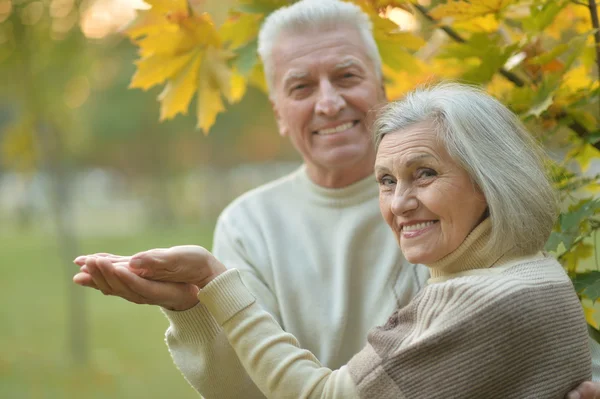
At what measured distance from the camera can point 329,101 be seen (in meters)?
2.01

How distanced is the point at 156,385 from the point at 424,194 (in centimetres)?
603

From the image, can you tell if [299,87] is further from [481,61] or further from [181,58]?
[481,61]

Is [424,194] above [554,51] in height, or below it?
below

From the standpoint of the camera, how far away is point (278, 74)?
211 centimetres

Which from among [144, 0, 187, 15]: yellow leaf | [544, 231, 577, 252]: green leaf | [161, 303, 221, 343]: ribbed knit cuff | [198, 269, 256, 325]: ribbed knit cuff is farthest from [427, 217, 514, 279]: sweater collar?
[144, 0, 187, 15]: yellow leaf

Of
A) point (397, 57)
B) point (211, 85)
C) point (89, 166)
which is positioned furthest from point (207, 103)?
point (89, 166)

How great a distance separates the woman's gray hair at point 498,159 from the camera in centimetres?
145

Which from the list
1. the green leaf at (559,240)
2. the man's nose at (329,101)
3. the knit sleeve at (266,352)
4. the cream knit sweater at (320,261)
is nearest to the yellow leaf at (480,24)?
the man's nose at (329,101)

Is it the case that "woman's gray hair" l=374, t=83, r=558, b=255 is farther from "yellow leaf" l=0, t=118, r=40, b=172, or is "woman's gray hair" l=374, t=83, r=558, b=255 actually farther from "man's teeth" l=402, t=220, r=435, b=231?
"yellow leaf" l=0, t=118, r=40, b=172

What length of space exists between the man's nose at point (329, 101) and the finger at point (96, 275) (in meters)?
0.75

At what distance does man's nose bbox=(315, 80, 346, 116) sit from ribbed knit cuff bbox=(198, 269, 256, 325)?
0.61 meters

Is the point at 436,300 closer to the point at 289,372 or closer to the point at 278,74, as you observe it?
the point at 289,372

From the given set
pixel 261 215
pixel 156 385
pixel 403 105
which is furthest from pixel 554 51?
pixel 156 385

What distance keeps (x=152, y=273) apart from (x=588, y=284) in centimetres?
94
